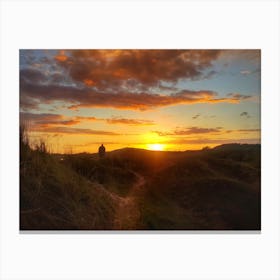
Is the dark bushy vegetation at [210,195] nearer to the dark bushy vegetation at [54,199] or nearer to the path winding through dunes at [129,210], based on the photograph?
the path winding through dunes at [129,210]

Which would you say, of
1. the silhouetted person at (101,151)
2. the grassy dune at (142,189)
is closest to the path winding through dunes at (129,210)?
the grassy dune at (142,189)

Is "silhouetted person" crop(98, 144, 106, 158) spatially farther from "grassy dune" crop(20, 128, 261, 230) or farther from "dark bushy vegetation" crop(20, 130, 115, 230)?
"dark bushy vegetation" crop(20, 130, 115, 230)

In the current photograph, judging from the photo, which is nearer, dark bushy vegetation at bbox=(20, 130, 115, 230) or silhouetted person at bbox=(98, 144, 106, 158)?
dark bushy vegetation at bbox=(20, 130, 115, 230)

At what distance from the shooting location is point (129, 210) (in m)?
4.52

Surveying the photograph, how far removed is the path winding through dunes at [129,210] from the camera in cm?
449

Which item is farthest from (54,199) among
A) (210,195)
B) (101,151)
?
(210,195)

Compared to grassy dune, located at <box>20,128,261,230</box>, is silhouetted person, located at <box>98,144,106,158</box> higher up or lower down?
higher up

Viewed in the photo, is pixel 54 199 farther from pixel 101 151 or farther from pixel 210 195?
pixel 210 195

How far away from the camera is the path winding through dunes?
449cm

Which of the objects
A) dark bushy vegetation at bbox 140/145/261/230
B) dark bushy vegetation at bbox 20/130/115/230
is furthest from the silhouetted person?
dark bushy vegetation at bbox 140/145/261/230
